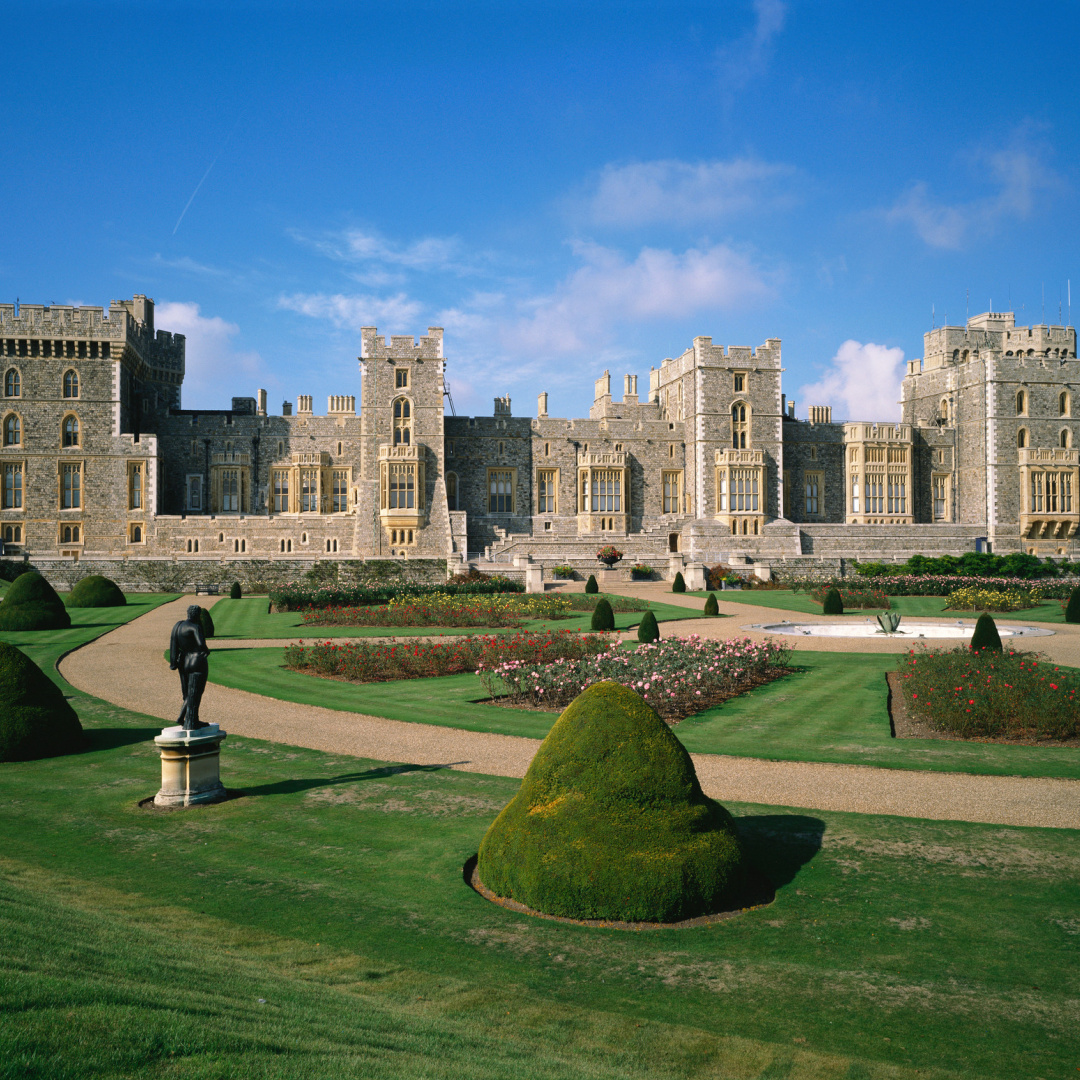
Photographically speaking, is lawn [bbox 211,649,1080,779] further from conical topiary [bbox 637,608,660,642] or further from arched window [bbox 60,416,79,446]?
arched window [bbox 60,416,79,446]

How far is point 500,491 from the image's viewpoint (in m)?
52.8

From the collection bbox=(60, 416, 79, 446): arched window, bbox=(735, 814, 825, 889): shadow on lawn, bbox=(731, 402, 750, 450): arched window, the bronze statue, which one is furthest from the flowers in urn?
bbox=(735, 814, 825, 889): shadow on lawn

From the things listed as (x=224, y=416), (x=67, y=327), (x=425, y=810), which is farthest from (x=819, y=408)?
(x=425, y=810)

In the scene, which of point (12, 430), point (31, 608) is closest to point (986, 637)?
point (31, 608)

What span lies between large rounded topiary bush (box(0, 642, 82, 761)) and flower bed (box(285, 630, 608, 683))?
639cm

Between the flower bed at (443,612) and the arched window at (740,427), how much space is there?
2704cm

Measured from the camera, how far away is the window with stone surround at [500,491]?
52.7 m

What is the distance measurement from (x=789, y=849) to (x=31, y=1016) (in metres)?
5.83

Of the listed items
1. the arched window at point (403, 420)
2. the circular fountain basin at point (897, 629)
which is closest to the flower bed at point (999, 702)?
the circular fountain basin at point (897, 629)

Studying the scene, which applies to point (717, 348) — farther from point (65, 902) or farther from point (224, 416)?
point (65, 902)

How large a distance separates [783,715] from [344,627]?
15.1m

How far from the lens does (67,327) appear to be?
152 feet

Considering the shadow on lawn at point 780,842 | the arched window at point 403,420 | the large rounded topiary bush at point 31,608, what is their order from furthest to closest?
1. the arched window at point 403,420
2. the large rounded topiary bush at point 31,608
3. the shadow on lawn at point 780,842

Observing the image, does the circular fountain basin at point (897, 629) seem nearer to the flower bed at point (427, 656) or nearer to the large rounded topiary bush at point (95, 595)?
the flower bed at point (427, 656)
